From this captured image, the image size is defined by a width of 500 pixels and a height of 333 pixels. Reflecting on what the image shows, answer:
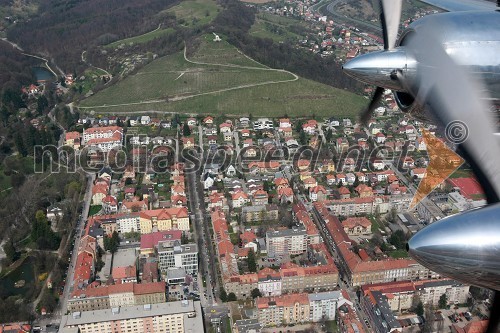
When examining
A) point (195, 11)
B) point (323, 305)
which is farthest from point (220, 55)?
point (323, 305)

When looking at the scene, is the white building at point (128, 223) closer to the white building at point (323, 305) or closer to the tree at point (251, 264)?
the tree at point (251, 264)

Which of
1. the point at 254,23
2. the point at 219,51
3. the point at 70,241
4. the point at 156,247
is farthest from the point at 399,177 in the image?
Answer: the point at 254,23

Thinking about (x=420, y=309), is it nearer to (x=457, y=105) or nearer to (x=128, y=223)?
(x=128, y=223)

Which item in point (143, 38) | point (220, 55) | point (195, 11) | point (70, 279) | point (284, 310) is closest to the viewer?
point (284, 310)

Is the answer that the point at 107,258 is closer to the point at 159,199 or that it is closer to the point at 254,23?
the point at 159,199

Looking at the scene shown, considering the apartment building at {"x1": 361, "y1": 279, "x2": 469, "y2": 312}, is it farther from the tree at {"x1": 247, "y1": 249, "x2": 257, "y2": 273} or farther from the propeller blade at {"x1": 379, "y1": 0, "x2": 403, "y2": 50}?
the propeller blade at {"x1": 379, "y1": 0, "x2": 403, "y2": 50}

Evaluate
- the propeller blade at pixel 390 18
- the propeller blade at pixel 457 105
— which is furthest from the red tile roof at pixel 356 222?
the propeller blade at pixel 457 105
